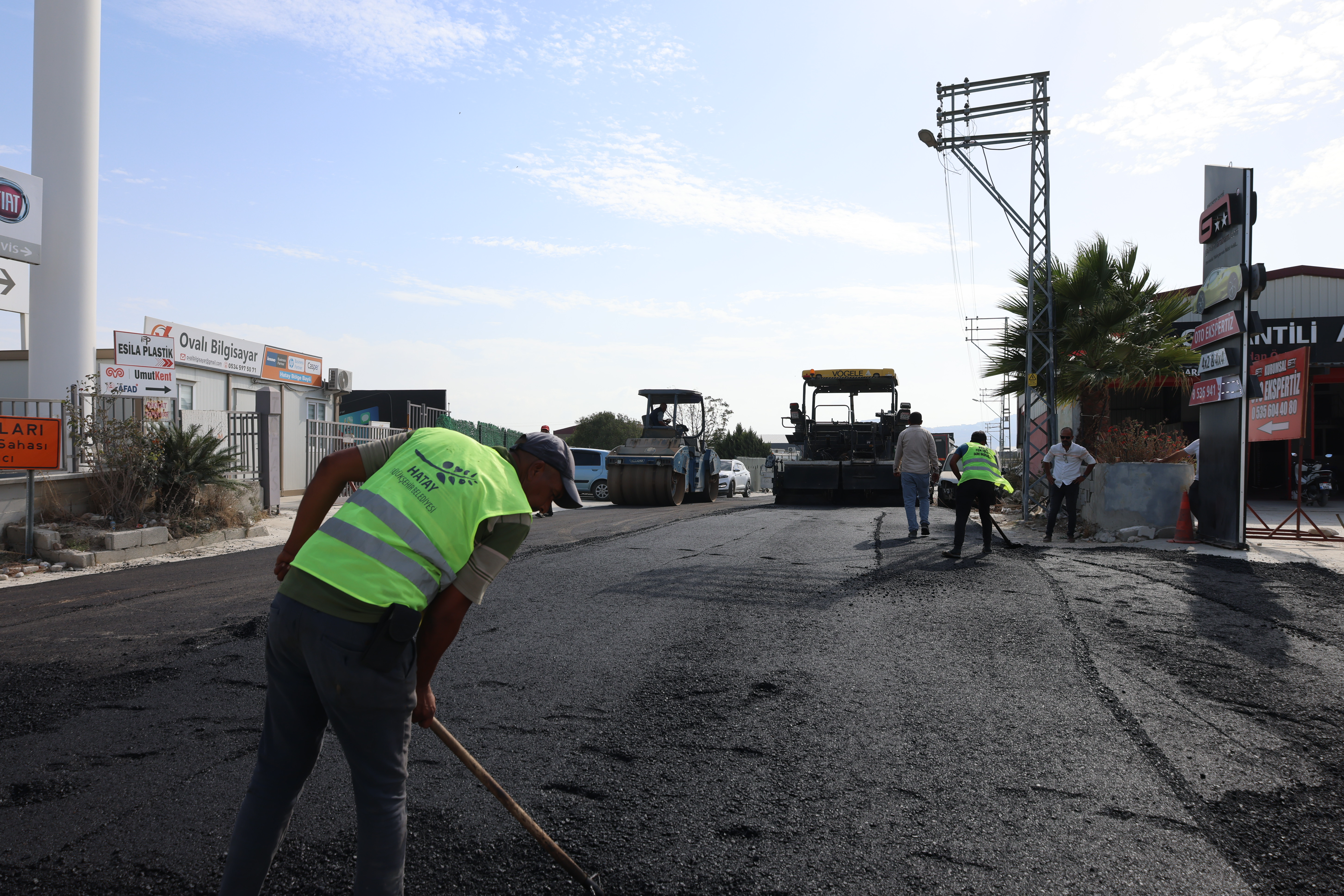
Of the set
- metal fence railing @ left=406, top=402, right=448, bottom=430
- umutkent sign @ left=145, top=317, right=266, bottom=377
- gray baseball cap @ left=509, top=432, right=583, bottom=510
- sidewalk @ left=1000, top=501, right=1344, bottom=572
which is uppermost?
umutkent sign @ left=145, top=317, right=266, bottom=377

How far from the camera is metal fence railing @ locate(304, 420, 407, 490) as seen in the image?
18875 millimetres

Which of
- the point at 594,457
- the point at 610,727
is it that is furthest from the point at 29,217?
the point at 610,727

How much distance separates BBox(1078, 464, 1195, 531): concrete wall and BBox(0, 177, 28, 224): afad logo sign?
703 inches

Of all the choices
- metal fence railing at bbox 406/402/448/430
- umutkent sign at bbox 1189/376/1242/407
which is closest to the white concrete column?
metal fence railing at bbox 406/402/448/430

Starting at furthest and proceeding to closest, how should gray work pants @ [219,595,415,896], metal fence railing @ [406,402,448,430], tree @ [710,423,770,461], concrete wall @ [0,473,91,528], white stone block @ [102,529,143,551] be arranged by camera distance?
1. tree @ [710,423,770,461]
2. metal fence railing @ [406,402,448,430]
3. white stone block @ [102,529,143,551]
4. concrete wall @ [0,473,91,528]
5. gray work pants @ [219,595,415,896]

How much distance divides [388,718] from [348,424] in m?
18.9

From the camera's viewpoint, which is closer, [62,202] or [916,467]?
[916,467]

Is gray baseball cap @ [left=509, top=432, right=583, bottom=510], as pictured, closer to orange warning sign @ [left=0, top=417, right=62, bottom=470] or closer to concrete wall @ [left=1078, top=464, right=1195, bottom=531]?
orange warning sign @ [left=0, top=417, right=62, bottom=470]

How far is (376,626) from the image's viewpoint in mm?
2156

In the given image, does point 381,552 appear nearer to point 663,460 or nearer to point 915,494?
point 915,494

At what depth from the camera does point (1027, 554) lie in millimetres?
9953

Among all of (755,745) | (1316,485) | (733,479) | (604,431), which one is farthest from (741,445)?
(755,745)

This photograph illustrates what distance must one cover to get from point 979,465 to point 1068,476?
280 cm

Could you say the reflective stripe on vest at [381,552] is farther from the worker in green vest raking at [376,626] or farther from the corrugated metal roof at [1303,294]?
the corrugated metal roof at [1303,294]
